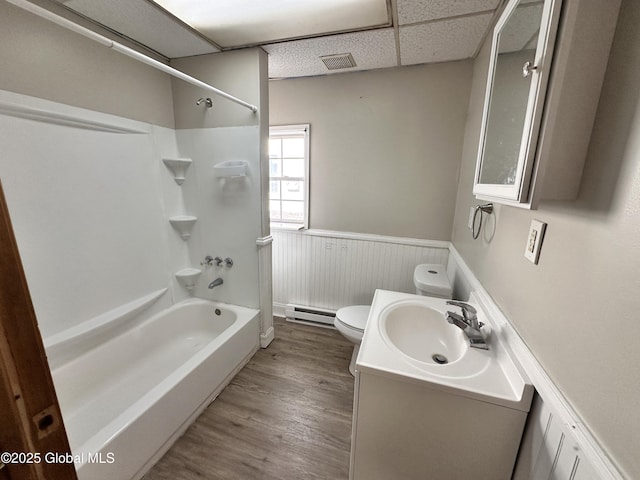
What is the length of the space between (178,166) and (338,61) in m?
1.53

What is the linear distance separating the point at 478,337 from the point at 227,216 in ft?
6.25

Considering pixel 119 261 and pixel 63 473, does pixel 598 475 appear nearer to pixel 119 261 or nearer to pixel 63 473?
pixel 63 473

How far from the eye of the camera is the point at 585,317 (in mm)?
608

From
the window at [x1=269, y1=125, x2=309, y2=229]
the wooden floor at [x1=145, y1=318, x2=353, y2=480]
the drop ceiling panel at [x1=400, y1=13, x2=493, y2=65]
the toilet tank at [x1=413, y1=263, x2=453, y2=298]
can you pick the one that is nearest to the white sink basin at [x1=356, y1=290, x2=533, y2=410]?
the toilet tank at [x1=413, y1=263, x2=453, y2=298]

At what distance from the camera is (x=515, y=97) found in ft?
2.83

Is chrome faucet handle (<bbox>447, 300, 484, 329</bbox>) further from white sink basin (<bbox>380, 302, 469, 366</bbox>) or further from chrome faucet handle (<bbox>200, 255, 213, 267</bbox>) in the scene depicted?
chrome faucet handle (<bbox>200, 255, 213, 267</bbox>)

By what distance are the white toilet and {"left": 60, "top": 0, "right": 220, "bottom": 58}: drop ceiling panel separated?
221cm

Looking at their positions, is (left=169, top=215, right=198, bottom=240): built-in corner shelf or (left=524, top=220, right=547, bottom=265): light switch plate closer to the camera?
(left=524, top=220, right=547, bottom=265): light switch plate

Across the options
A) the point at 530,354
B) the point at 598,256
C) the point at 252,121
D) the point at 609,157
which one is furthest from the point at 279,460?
the point at 252,121

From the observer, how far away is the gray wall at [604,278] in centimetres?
50

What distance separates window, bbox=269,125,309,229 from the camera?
251 cm

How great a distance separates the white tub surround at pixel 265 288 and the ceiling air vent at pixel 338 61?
4.78ft

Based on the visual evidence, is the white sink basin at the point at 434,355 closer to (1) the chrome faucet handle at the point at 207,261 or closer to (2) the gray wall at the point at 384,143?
(2) the gray wall at the point at 384,143

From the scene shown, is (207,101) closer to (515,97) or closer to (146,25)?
(146,25)
